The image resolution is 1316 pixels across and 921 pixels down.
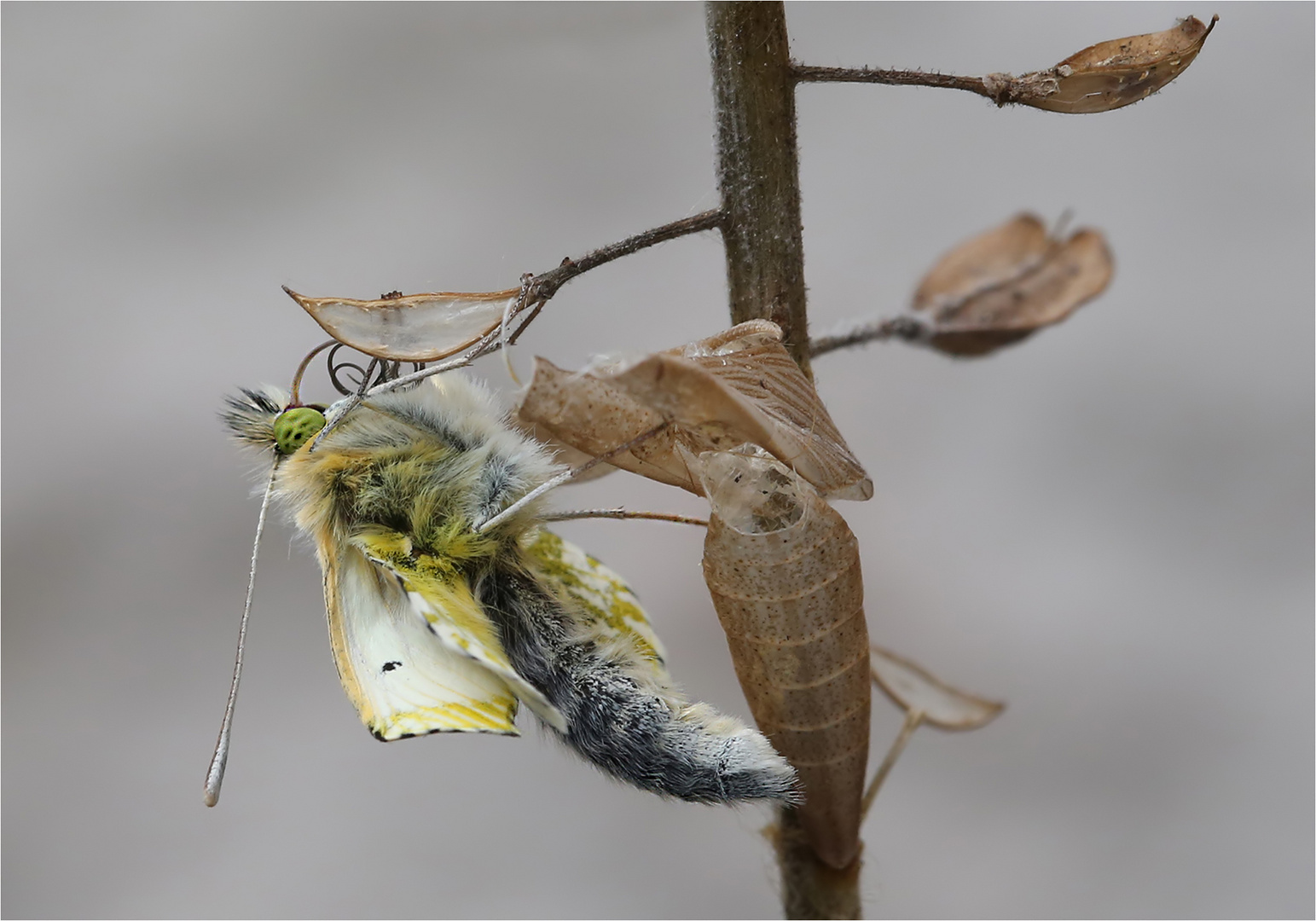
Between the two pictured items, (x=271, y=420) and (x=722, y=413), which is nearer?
(x=722, y=413)

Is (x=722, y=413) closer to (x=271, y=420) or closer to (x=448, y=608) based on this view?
(x=448, y=608)

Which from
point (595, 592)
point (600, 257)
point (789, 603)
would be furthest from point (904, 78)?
point (595, 592)

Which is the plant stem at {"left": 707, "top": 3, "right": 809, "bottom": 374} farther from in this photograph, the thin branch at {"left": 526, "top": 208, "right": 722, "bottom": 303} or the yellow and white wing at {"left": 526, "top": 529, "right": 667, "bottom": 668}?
the yellow and white wing at {"left": 526, "top": 529, "right": 667, "bottom": 668}

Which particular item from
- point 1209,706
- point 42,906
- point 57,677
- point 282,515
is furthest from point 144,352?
point 1209,706

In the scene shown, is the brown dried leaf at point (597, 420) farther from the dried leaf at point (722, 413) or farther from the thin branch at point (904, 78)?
the thin branch at point (904, 78)

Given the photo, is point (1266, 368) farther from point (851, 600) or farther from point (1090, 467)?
point (851, 600)

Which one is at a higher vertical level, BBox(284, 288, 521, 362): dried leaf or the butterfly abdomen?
BBox(284, 288, 521, 362): dried leaf

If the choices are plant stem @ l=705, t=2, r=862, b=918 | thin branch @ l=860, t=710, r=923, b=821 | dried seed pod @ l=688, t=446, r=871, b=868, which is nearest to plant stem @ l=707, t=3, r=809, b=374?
plant stem @ l=705, t=2, r=862, b=918
